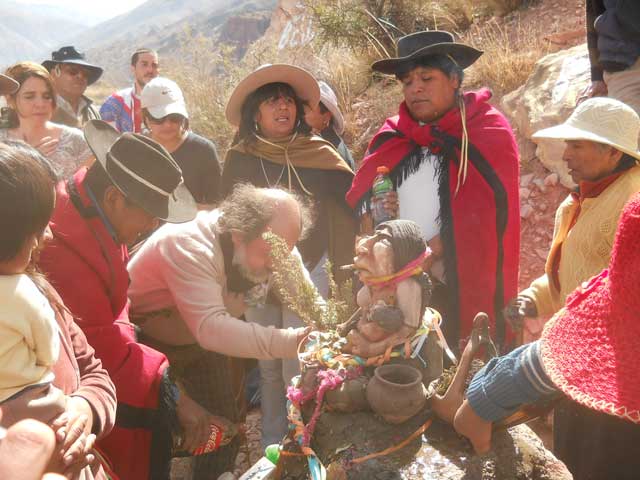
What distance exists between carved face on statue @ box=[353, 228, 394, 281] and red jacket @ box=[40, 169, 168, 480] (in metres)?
0.96

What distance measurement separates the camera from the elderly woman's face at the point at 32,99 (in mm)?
3742

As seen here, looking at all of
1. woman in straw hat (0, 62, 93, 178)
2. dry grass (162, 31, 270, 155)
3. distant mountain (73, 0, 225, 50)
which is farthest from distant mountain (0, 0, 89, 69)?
woman in straw hat (0, 62, 93, 178)

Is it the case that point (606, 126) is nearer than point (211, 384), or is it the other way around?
point (606, 126)

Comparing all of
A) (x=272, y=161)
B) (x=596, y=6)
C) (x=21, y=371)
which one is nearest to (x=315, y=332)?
(x=21, y=371)

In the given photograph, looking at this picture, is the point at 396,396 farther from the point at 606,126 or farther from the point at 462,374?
the point at 606,126

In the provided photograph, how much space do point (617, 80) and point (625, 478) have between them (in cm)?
293

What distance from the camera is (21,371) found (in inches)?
51.6

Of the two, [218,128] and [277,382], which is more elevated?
[218,128]

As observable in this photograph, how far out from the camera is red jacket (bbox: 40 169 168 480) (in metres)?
1.96

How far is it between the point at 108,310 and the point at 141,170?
1.85 feet

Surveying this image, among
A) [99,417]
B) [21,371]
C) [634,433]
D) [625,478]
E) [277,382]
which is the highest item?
[21,371]

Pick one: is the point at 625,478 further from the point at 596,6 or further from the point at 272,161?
the point at 596,6

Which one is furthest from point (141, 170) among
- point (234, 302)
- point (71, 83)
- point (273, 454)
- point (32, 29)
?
point (32, 29)

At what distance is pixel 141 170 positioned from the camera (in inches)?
84.0
